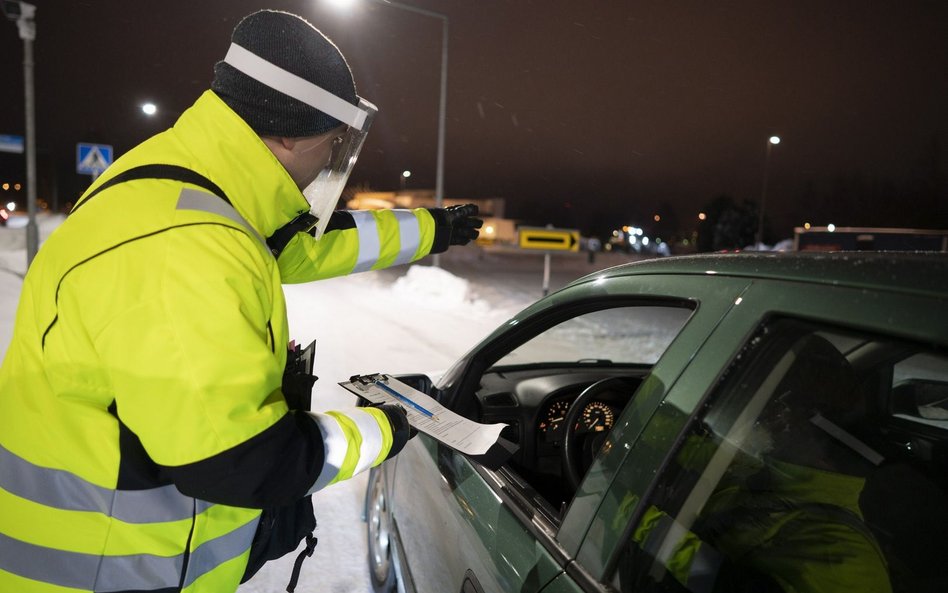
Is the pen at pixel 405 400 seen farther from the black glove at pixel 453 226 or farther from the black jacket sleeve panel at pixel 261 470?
the black glove at pixel 453 226

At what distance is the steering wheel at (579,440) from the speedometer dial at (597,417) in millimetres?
38

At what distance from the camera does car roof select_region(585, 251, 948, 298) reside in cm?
97

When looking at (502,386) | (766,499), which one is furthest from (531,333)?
(766,499)

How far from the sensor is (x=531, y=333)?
2154 millimetres

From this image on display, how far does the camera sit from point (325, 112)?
4.97 feet

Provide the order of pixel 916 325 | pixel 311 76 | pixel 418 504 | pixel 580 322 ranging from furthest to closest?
pixel 580 322
pixel 418 504
pixel 311 76
pixel 916 325

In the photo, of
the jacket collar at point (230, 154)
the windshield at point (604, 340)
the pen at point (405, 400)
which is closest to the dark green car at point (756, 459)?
the pen at point (405, 400)

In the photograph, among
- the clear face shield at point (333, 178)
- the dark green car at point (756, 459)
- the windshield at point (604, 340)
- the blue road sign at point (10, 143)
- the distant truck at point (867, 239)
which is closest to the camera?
the dark green car at point (756, 459)

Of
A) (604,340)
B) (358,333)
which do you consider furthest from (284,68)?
(604,340)

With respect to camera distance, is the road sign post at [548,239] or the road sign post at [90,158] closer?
the road sign post at [548,239]

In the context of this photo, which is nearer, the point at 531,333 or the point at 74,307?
the point at 74,307

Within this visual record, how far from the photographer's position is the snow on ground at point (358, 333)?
9.66ft

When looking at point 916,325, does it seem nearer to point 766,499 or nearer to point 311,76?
point 766,499

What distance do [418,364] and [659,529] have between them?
6012mm
